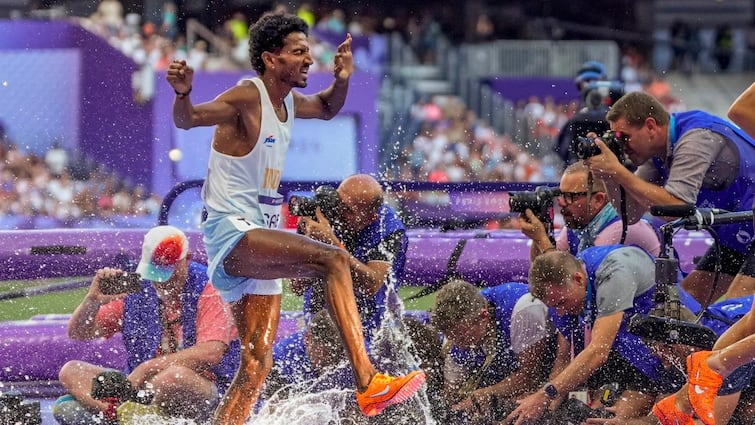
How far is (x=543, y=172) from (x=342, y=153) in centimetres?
306

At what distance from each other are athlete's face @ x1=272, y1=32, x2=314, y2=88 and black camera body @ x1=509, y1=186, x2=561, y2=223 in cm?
115

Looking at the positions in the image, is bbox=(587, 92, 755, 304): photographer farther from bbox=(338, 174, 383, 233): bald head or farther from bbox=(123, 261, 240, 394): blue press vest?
bbox=(123, 261, 240, 394): blue press vest

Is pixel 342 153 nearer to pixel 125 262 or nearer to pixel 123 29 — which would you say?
pixel 123 29

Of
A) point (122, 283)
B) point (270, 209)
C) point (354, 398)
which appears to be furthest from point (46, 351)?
point (270, 209)

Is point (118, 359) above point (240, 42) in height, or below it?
below

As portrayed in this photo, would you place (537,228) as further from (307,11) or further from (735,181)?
(307,11)

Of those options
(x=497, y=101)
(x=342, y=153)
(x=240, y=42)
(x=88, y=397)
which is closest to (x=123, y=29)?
(x=240, y=42)

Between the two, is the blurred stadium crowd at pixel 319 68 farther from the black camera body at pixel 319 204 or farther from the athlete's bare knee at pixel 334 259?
the athlete's bare knee at pixel 334 259

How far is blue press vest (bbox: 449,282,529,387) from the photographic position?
18.1 ft

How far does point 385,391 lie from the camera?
4.46 meters

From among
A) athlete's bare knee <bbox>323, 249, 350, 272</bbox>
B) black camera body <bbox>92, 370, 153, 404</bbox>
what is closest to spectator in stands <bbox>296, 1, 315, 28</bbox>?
black camera body <bbox>92, 370, 153, 404</bbox>

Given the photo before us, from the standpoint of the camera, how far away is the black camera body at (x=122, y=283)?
5652 mm

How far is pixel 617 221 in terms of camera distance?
5809mm

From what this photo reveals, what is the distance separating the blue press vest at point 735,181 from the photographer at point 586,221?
322 mm
